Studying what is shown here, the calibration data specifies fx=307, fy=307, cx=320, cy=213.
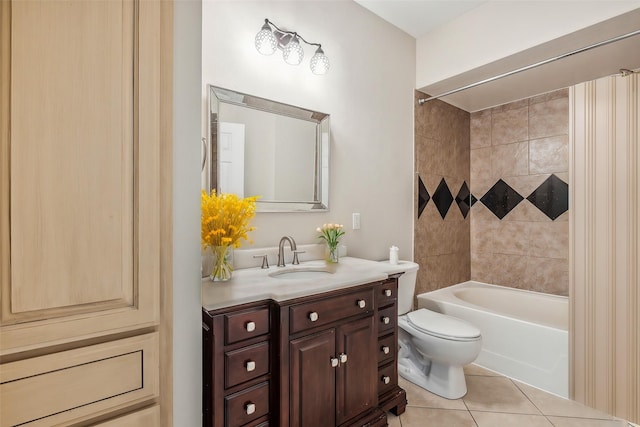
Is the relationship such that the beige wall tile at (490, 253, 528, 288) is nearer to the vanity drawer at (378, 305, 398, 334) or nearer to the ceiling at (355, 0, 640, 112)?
the ceiling at (355, 0, 640, 112)

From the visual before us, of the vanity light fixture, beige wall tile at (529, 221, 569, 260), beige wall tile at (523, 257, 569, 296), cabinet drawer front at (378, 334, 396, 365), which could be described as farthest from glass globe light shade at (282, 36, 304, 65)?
beige wall tile at (523, 257, 569, 296)

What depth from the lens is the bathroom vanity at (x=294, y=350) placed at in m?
1.14

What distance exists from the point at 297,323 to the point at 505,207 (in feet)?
9.06

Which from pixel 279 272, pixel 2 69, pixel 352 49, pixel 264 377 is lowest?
pixel 264 377

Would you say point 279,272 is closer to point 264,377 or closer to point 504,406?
point 264,377

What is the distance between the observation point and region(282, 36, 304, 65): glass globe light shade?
1877 millimetres

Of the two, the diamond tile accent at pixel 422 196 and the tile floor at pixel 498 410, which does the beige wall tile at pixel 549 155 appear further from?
the tile floor at pixel 498 410

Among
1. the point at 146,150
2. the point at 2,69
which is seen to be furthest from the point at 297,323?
the point at 2,69

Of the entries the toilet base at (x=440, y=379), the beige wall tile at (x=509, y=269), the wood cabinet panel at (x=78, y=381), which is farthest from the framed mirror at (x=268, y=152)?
the beige wall tile at (x=509, y=269)

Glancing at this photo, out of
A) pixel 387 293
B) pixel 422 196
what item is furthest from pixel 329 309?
pixel 422 196

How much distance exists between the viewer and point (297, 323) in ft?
4.24

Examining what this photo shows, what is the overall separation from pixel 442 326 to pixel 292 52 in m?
1.98

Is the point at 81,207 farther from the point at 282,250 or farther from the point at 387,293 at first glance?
the point at 387,293

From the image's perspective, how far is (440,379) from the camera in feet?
6.68
